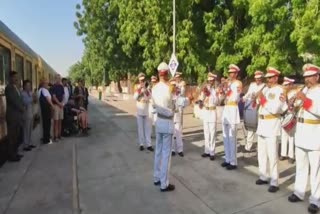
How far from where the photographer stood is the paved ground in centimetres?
577

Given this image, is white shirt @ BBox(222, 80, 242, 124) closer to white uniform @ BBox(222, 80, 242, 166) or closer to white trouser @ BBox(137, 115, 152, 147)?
white uniform @ BBox(222, 80, 242, 166)

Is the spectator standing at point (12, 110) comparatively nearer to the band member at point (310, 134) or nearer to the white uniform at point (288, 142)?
the white uniform at point (288, 142)

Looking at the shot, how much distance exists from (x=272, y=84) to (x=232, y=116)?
155 cm

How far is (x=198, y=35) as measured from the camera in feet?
66.1

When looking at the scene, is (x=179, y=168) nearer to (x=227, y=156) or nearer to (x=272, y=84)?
(x=227, y=156)

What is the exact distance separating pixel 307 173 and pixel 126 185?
2.88m

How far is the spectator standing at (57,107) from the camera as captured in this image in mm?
11602

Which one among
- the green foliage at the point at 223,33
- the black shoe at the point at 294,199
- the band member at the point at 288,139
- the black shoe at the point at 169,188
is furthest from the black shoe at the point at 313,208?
the green foliage at the point at 223,33

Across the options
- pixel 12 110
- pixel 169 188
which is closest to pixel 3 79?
pixel 12 110

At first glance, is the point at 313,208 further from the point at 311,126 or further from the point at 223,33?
the point at 223,33

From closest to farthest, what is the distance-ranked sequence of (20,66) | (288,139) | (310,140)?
(310,140)
(288,139)
(20,66)

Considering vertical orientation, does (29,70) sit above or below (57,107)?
above

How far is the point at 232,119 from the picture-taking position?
7867 mm

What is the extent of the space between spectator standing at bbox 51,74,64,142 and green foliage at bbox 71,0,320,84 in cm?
728
